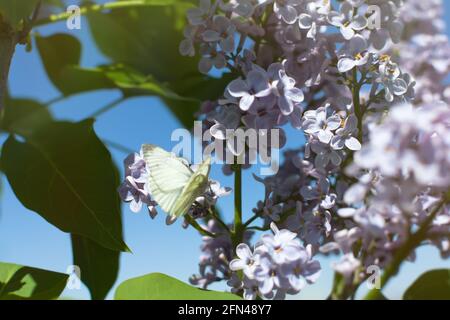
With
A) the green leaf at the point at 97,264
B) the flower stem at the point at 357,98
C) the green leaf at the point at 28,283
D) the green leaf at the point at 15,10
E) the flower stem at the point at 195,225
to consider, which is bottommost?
the green leaf at the point at 97,264

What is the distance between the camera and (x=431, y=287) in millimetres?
795

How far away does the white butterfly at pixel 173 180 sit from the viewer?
0.73 metres

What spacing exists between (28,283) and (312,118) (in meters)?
0.42

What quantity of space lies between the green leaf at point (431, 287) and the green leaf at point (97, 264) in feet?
1.37

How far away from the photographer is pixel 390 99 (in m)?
0.81

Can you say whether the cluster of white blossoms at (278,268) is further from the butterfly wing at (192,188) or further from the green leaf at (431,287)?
the green leaf at (431,287)

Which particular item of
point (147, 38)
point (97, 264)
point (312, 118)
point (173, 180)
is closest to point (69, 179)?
point (97, 264)

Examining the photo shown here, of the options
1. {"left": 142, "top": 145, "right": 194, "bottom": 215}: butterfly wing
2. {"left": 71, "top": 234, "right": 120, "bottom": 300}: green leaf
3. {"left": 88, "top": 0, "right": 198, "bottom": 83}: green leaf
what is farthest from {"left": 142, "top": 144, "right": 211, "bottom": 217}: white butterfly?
{"left": 88, "top": 0, "right": 198, "bottom": 83}: green leaf

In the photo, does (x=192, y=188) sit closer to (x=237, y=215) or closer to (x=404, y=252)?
(x=237, y=215)

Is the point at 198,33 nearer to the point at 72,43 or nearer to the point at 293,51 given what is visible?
the point at 293,51

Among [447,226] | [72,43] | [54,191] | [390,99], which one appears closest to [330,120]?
[390,99]

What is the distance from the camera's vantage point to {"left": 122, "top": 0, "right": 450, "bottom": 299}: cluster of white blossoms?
608mm

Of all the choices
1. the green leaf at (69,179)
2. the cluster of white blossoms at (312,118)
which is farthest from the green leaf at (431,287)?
the green leaf at (69,179)
